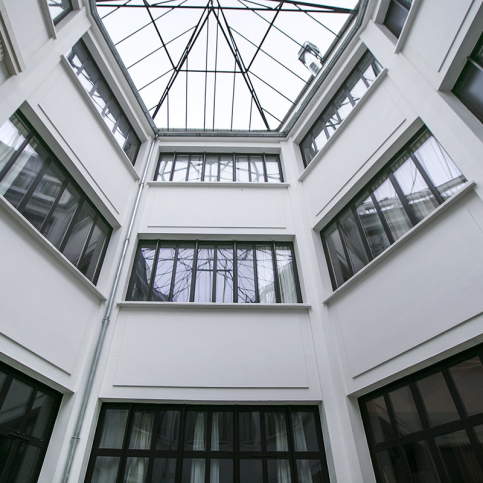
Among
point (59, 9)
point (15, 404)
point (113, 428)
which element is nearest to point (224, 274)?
point (113, 428)

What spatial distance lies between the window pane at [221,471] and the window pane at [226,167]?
8.31 m

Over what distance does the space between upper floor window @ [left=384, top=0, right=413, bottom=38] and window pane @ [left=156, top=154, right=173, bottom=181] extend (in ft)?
25.6

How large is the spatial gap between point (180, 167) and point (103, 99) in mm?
3276

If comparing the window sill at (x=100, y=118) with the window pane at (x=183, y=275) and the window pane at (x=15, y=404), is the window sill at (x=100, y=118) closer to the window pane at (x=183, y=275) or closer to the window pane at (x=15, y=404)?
the window pane at (x=183, y=275)

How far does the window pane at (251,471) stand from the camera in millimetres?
6039

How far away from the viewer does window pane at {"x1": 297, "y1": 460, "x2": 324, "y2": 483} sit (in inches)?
240

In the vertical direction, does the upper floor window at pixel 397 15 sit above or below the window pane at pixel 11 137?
above

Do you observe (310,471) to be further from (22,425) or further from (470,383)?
(22,425)

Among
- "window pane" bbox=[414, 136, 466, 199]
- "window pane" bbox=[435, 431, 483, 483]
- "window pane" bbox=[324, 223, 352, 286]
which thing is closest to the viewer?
"window pane" bbox=[435, 431, 483, 483]

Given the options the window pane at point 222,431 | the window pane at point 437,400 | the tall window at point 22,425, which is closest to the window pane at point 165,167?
the tall window at point 22,425

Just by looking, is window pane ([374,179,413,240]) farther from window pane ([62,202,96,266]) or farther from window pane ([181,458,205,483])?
window pane ([62,202,96,266])

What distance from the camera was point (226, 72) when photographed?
12383 mm

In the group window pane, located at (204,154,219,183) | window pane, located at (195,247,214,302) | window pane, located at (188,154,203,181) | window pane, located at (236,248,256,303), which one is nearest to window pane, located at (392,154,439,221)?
window pane, located at (236,248,256,303)

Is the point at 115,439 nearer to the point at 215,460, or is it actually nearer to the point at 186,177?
the point at 215,460
